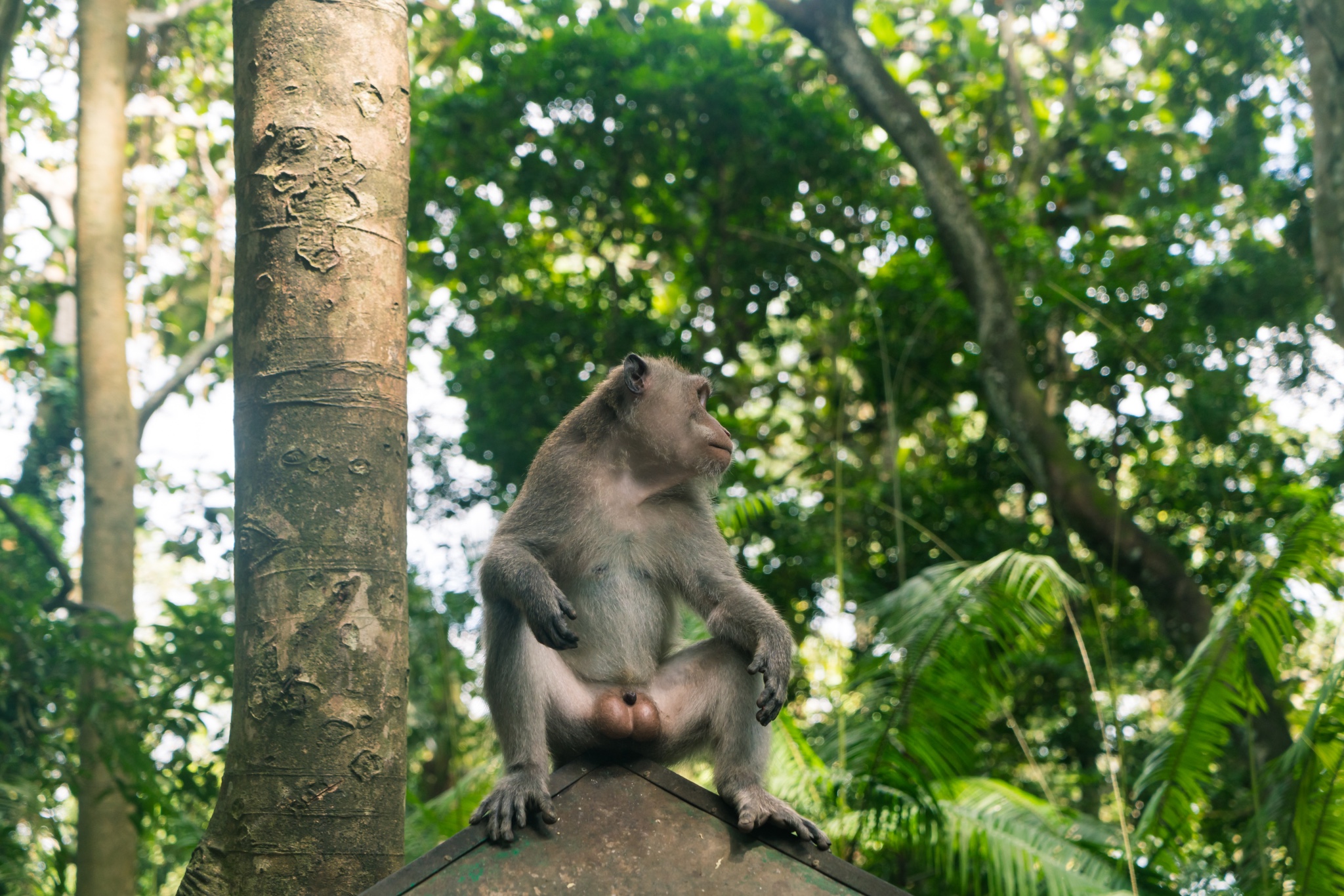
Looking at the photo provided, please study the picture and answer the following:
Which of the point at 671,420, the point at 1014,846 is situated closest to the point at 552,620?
the point at 671,420

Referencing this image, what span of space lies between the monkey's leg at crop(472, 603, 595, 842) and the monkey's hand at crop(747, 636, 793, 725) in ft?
1.68

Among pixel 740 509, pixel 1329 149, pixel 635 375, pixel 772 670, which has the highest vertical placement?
pixel 1329 149

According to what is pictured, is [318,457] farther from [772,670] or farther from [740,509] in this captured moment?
[740,509]

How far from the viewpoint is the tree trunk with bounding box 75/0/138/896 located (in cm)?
635

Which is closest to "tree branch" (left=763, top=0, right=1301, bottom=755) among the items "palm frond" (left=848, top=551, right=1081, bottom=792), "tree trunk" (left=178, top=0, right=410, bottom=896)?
"palm frond" (left=848, top=551, right=1081, bottom=792)

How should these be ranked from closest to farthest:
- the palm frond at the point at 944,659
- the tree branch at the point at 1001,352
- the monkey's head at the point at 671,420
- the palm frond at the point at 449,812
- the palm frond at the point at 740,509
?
the monkey's head at the point at 671,420 < the palm frond at the point at 944,659 < the palm frond at the point at 740,509 < the palm frond at the point at 449,812 < the tree branch at the point at 1001,352

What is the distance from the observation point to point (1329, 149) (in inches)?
215

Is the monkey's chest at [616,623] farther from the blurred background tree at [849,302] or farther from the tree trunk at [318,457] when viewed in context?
the blurred background tree at [849,302]

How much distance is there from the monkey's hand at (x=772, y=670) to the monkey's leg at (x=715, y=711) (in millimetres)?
96

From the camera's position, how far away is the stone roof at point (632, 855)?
211 centimetres

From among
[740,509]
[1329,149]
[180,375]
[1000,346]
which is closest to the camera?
[1329,149]

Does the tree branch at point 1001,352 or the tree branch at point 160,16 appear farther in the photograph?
the tree branch at point 160,16

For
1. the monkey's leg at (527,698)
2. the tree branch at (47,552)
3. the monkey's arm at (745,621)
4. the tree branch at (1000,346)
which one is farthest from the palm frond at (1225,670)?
the tree branch at (47,552)

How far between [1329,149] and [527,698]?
17.3 feet
